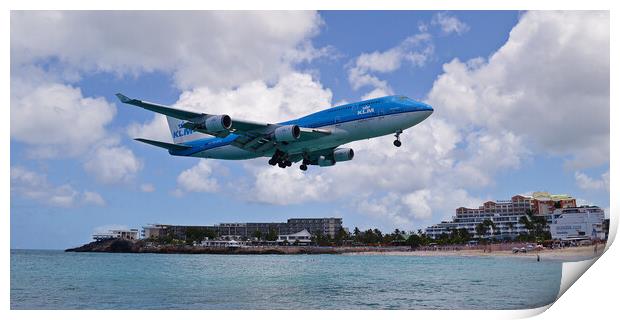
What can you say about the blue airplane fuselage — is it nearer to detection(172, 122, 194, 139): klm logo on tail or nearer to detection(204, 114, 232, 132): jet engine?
detection(204, 114, 232, 132): jet engine

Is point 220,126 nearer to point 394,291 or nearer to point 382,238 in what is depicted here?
point 394,291

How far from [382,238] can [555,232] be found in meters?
68.7

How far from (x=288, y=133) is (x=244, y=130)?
3342 millimetres

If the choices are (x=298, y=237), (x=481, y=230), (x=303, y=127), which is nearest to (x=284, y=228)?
(x=298, y=237)

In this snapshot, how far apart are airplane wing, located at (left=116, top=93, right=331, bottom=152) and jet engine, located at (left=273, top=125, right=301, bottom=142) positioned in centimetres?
49

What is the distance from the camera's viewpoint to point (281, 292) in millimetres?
51656

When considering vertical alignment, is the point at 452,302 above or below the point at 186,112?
below

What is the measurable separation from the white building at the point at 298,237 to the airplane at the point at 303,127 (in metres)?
111

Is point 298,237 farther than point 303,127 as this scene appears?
Yes

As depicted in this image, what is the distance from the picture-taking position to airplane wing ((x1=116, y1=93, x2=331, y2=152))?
1399 inches

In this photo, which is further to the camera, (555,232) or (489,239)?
(489,239)

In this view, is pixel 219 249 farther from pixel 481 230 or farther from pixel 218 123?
pixel 218 123

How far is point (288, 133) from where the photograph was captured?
37406 mm

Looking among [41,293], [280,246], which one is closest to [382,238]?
[280,246]
